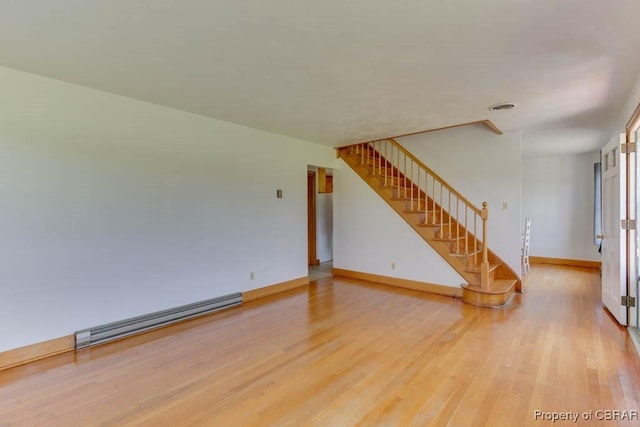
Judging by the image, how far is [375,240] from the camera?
17.4ft

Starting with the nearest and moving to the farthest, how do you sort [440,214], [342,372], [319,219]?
1. [342,372]
2. [440,214]
3. [319,219]

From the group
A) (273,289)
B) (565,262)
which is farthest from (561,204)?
(273,289)

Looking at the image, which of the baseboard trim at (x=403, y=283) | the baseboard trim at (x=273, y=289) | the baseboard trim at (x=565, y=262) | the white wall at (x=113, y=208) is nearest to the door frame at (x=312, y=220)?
the baseboard trim at (x=403, y=283)

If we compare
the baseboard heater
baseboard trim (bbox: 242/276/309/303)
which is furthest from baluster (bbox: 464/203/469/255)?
the baseboard heater

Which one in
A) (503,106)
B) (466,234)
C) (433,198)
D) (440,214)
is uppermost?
(503,106)

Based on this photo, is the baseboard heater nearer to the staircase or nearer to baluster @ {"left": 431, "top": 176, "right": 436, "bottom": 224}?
the staircase

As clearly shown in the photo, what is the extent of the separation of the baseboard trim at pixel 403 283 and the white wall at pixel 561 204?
3.83m

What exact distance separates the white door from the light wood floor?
26 cm

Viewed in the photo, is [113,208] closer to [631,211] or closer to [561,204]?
[631,211]

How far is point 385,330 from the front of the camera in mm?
3160

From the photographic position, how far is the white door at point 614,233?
312 centimetres

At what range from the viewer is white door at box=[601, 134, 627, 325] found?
312cm

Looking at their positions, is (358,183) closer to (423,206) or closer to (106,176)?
(423,206)

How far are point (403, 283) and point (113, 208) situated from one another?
3.97 meters
